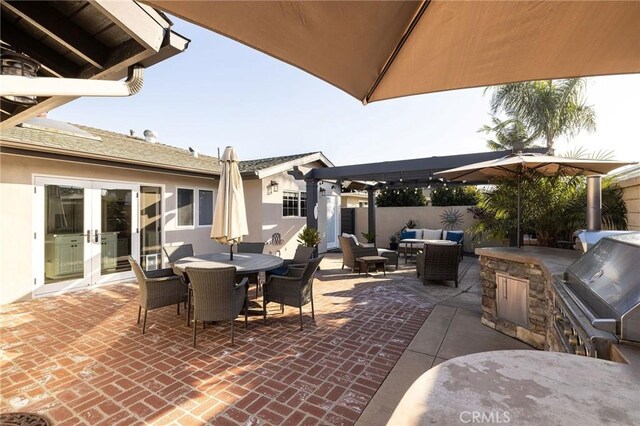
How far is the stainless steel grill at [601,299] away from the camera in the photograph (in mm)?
1513

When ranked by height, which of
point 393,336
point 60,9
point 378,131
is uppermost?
point 378,131

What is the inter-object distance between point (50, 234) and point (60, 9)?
5391mm

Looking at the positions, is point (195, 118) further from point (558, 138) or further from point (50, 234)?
point (558, 138)

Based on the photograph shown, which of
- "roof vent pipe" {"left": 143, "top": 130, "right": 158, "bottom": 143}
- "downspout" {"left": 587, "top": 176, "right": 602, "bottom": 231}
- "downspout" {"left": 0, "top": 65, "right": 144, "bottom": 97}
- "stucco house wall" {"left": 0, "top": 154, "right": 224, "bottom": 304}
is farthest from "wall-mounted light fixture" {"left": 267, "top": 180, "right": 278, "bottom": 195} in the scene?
"downspout" {"left": 587, "top": 176, "right": 602, "bottom": 231}

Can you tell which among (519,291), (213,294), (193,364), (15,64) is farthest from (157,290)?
(519,291)

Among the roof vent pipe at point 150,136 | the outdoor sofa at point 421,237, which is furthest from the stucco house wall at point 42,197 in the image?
the outdoor sofa at point 421,237

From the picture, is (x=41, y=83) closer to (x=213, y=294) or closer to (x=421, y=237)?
(x=213, y=294)

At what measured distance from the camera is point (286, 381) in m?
3.02

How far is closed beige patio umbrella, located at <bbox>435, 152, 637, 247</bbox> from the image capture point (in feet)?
13.4

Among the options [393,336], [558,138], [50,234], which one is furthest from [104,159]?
[558,138]

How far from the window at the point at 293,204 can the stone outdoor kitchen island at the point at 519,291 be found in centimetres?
768

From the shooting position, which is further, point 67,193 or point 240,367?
point 67,193

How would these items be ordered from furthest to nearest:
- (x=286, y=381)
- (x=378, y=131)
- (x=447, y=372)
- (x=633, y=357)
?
(x=378, y=131) → (x=286, y=381) → (x=633, y=357) → (x=447, y=372)

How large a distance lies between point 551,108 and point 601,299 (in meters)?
17.1
